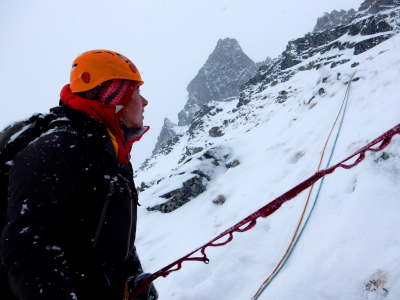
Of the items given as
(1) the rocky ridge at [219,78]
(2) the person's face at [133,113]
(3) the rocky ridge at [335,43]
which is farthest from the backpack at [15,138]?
(1) the rocky ridge at [219,78]

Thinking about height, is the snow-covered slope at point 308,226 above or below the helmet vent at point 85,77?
below

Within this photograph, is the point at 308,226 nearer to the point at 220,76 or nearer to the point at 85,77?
the point at 85,77

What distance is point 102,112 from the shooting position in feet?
5.25

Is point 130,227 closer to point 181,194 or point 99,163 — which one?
point 99,163

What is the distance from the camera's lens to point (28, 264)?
39.9 inches

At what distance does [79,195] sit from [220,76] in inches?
3650

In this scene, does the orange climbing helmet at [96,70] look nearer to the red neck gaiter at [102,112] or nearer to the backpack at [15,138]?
the red neck gaiter at [102,112]

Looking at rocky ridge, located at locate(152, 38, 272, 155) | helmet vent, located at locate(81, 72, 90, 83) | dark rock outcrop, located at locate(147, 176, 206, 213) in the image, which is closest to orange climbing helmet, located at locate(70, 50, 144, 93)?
helmet vent, located at locate(81, 72, 90, 83)

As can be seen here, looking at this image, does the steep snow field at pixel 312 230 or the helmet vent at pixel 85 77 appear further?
the steep snow field at pixel 312 230

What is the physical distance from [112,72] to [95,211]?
116cm

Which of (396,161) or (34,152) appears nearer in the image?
(34,152)

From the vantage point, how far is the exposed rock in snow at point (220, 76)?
84.8 m

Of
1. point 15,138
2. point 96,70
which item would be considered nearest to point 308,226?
point 96,70

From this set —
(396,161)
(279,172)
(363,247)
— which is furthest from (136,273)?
(279,172)
